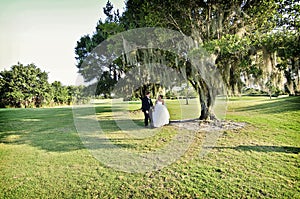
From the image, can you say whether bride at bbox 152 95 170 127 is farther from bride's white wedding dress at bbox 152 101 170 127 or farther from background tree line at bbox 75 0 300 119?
background tree line at bbox 75 0 300 119

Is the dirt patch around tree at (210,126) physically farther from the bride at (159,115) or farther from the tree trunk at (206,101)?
the bride at (159,115)

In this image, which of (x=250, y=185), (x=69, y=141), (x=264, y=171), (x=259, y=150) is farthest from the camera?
(x=69, y=141)

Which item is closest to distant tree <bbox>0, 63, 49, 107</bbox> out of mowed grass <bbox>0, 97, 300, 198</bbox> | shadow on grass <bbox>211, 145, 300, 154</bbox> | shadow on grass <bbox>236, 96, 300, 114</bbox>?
mowed grass <bbox>0, 97, 300, 198</bbox>

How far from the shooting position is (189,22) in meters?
9.34

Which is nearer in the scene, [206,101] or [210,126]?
[210,126]

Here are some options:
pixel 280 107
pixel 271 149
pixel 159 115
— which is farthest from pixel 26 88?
pixel 280 107

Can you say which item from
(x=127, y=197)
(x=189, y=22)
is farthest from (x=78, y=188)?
(x=189, y=22)

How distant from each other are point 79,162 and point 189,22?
7.71 metres

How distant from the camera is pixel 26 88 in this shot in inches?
995

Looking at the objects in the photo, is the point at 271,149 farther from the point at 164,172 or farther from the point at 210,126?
the point at 164,172

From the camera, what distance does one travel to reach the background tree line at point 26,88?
23.9 meters

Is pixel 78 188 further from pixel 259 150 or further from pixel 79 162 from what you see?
pixel 259 150

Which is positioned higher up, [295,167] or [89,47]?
[89,47]

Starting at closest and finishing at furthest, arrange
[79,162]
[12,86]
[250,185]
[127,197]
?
[127,197]
[250,185]
[79,162]
[12,86]
